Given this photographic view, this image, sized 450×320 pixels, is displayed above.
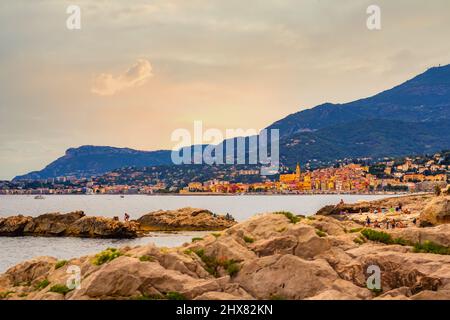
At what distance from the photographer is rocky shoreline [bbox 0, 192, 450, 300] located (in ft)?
67.6

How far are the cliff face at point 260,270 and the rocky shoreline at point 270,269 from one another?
4 cm

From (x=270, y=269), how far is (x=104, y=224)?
67322 millimetres

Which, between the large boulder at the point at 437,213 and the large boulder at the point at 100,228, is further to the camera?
the large boulder at the point at 100,228

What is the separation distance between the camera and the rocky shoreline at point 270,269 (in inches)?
811

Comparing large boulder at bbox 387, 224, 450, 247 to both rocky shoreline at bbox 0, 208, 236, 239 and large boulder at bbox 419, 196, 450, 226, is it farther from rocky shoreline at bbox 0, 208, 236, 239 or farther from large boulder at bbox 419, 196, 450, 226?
rocky shoreline at bbox 0, 208, 236, 239

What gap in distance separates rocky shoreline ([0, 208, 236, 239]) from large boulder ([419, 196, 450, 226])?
157 feet

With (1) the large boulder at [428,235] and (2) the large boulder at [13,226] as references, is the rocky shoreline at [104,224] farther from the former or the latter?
(1) the large boulder at [428,235]

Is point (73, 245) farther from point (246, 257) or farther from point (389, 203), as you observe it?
point (389, 203)

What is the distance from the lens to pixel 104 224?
8650 cm
